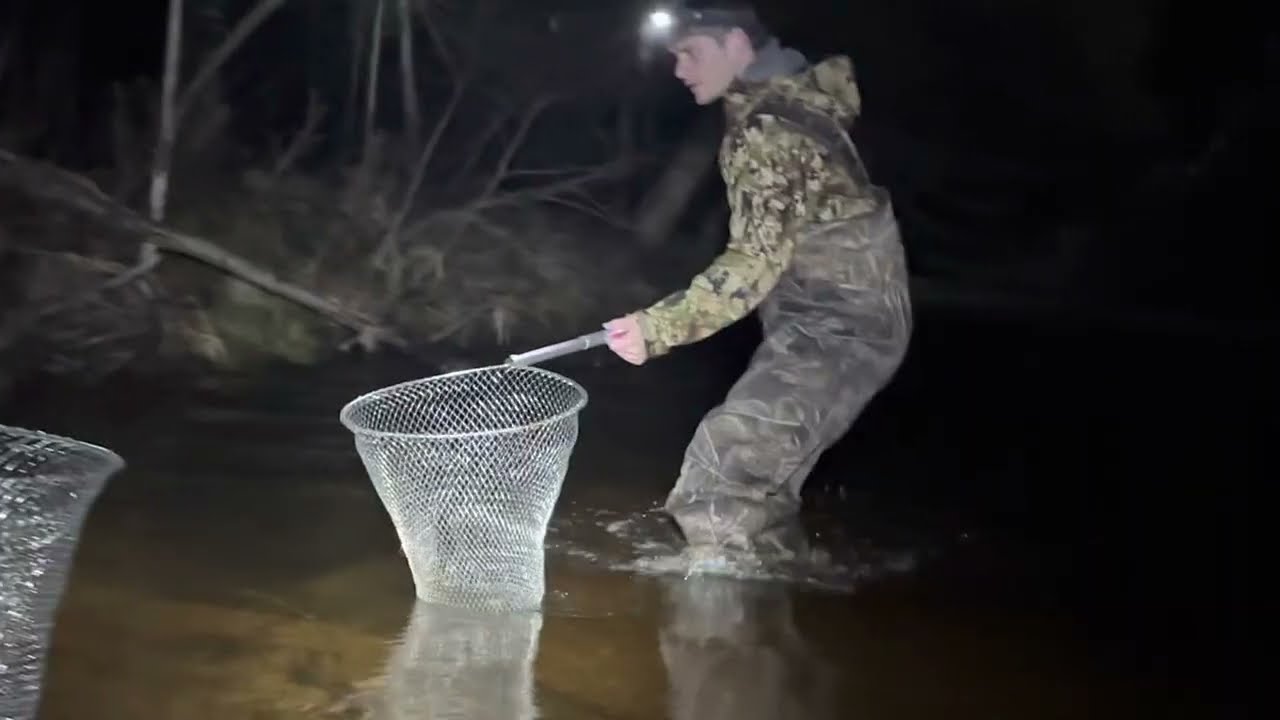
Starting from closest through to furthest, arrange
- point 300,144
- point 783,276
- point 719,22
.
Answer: point 719,22 → point 783,276 → point 300,144

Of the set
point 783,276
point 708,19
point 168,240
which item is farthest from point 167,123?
point 783,276

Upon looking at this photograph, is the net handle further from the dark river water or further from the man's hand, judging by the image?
the dark river water

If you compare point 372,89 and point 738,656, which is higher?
point 372,89

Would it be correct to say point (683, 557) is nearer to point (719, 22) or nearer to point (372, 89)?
point (719, 22)

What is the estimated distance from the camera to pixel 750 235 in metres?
3.86

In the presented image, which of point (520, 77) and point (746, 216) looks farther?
point (520, 77)

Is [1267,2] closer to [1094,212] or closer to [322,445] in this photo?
[1094,212]

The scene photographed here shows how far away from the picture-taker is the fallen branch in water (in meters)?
6.36

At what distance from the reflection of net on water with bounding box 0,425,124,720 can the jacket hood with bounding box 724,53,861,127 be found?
6.90 feet

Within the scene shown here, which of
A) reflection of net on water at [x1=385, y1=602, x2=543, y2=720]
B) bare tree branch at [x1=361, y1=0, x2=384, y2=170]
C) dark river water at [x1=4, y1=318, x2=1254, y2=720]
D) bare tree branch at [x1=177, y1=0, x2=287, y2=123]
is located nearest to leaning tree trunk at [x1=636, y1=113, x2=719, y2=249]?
bare tree branch at [x1=361, y1=0, x2=384, y2=170]

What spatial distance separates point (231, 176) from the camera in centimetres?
777

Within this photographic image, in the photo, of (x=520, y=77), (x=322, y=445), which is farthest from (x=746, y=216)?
(x=520, y=77)

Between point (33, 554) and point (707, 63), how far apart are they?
7.65ft

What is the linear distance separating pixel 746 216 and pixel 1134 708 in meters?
1.68
